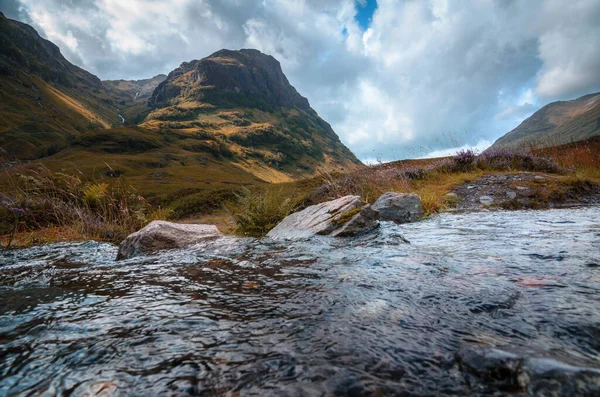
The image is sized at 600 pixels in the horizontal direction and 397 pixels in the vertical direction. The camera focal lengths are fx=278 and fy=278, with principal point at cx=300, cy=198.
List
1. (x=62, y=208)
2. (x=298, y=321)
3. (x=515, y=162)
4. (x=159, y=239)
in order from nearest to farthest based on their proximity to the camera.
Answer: (x=298, y=321) → (x=159, y=239) → (x=62, y=208) → (x=515, y=162)

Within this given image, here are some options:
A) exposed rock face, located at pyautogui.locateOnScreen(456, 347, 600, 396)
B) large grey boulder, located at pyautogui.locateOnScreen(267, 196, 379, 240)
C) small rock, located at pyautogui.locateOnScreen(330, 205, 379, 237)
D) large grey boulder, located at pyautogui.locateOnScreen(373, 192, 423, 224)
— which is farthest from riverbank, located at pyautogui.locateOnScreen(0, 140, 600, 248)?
exposed rock face, located at pyautogui.locateOnScreen(456, 347, 600, 396)

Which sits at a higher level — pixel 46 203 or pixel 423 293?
pixel 46 203

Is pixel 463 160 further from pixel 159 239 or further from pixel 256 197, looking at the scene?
pixel 159 239

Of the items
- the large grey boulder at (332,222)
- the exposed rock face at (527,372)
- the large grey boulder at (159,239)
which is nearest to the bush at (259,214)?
the large grey boulder at (332,222)

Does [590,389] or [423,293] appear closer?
[590,389]

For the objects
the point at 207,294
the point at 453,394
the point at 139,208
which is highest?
the point at 139,208

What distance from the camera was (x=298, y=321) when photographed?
2039mm

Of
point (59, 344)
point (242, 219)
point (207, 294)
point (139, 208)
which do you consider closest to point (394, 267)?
point (207, 294)

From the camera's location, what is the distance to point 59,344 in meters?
1.79

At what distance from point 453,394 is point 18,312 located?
129 inches

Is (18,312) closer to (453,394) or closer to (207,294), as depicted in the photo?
(207,294)

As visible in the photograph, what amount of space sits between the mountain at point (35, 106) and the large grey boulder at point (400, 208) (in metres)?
94.3

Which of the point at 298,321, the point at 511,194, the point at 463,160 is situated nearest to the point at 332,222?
the point at 298,321

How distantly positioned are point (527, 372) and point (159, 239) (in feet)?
20.9
